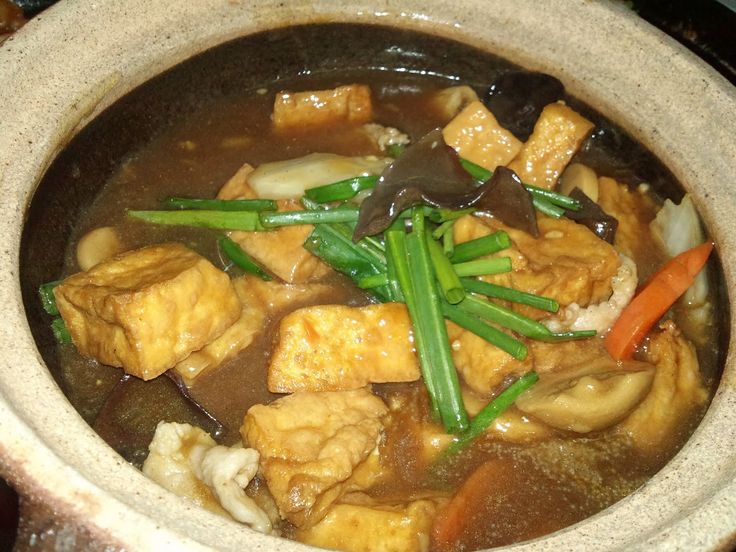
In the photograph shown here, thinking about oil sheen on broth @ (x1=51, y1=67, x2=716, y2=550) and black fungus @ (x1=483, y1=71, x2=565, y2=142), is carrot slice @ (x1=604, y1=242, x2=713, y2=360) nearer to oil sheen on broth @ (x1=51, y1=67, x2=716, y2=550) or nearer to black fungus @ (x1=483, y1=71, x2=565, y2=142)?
oil sheen on broth @ (x1=51, y1=67, x2=716, y2=550)

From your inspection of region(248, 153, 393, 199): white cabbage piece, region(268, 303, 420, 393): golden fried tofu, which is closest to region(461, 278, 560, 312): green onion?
region(268, 303, 420, 393): golden fried tofu

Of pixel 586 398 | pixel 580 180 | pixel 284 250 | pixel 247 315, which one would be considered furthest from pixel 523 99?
pixel 247 315

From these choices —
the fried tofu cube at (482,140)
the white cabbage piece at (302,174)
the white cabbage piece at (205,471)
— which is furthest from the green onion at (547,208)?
the white cabbage piece at (205,471)

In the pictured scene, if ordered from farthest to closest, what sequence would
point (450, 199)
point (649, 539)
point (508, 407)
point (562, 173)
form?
1. point (562, 173)
2. point (450, 199)
3. point (508, 407)
4. point (649, 539)

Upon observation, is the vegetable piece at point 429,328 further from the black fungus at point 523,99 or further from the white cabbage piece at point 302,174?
the black fungus at point 523,99

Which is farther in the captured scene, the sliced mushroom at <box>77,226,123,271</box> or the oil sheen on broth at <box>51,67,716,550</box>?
the sliced mushroom at <box>77,226,123,271</box>

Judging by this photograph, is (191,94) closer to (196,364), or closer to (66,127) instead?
(66,127)

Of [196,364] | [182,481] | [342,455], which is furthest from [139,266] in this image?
[342,455]
